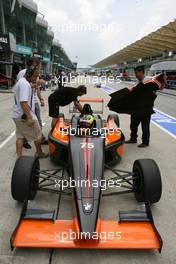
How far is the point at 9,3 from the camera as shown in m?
32.6

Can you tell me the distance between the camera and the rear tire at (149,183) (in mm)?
3430

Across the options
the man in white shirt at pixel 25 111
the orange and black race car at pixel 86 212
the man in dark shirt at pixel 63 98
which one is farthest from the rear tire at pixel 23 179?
the man in dark shirt at pixel 63 98

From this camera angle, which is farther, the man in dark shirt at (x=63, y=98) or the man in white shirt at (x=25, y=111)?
the man in dark shirt at (x=63, y=98)

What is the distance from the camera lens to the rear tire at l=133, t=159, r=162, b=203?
3430mm

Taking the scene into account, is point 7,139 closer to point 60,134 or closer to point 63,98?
point 63,98

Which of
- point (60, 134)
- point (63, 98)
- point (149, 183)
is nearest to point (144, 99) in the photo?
point (63, 98)

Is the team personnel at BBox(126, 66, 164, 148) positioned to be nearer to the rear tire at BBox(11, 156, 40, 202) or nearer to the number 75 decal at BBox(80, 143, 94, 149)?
the number 75 decal at BBox(80, 143, 94, 149)

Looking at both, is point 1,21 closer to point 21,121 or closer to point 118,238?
point 21,121

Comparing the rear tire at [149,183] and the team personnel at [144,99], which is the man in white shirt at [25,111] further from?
Answer: the team personnel at [144,99]

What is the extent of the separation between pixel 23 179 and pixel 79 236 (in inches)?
41.1

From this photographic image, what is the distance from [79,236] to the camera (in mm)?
2664

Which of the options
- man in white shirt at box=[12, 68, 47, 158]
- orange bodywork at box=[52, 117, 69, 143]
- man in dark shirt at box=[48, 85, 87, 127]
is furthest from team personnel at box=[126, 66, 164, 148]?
man in white shirt at box=[12, 68, 47, 158]

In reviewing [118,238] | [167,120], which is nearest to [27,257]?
[118,238]

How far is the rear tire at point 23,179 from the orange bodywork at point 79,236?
622mm
